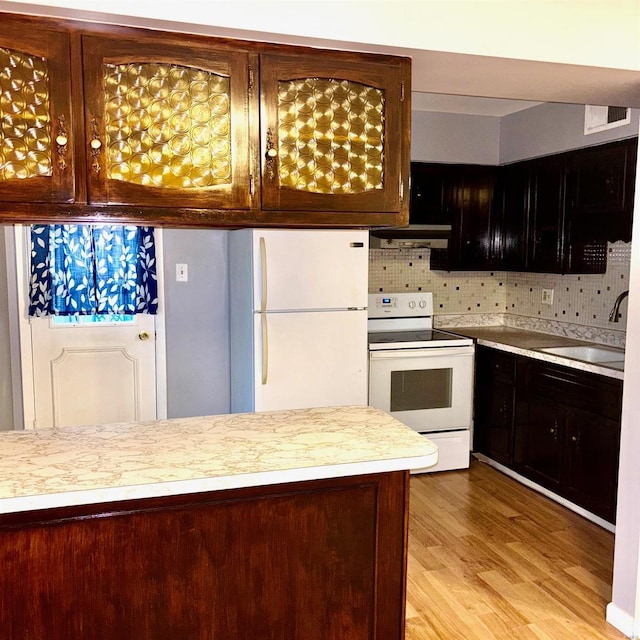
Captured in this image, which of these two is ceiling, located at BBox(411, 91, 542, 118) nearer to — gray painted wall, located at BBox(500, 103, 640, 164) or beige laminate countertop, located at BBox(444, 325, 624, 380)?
gray painted wall, located at BBox(500, 103, 640, 164)

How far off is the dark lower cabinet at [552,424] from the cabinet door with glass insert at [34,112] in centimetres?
285

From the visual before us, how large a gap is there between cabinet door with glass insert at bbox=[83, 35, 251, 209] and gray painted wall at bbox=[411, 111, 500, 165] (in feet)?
9.37

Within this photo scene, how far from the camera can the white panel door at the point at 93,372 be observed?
3998mm

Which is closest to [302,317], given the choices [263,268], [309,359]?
[309,359]

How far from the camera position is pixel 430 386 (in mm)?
4309

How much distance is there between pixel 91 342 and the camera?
408 centimetres

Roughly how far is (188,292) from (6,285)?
3.58ft

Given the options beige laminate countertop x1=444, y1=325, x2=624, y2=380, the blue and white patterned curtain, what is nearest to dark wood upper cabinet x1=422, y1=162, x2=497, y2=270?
beige laminate countertop x1=444, y1=325, x2=624, y2=380

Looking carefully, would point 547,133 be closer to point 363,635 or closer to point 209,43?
point 209,43

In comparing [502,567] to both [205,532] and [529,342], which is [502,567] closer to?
[529,342]

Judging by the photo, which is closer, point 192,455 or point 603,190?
point 192,455

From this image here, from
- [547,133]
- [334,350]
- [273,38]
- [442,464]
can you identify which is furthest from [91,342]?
[547,133]

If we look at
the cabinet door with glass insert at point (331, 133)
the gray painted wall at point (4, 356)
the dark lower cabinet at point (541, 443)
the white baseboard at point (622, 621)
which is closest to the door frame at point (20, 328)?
the gray painted wall at point (4, 356)

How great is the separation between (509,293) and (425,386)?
4.34 ft
